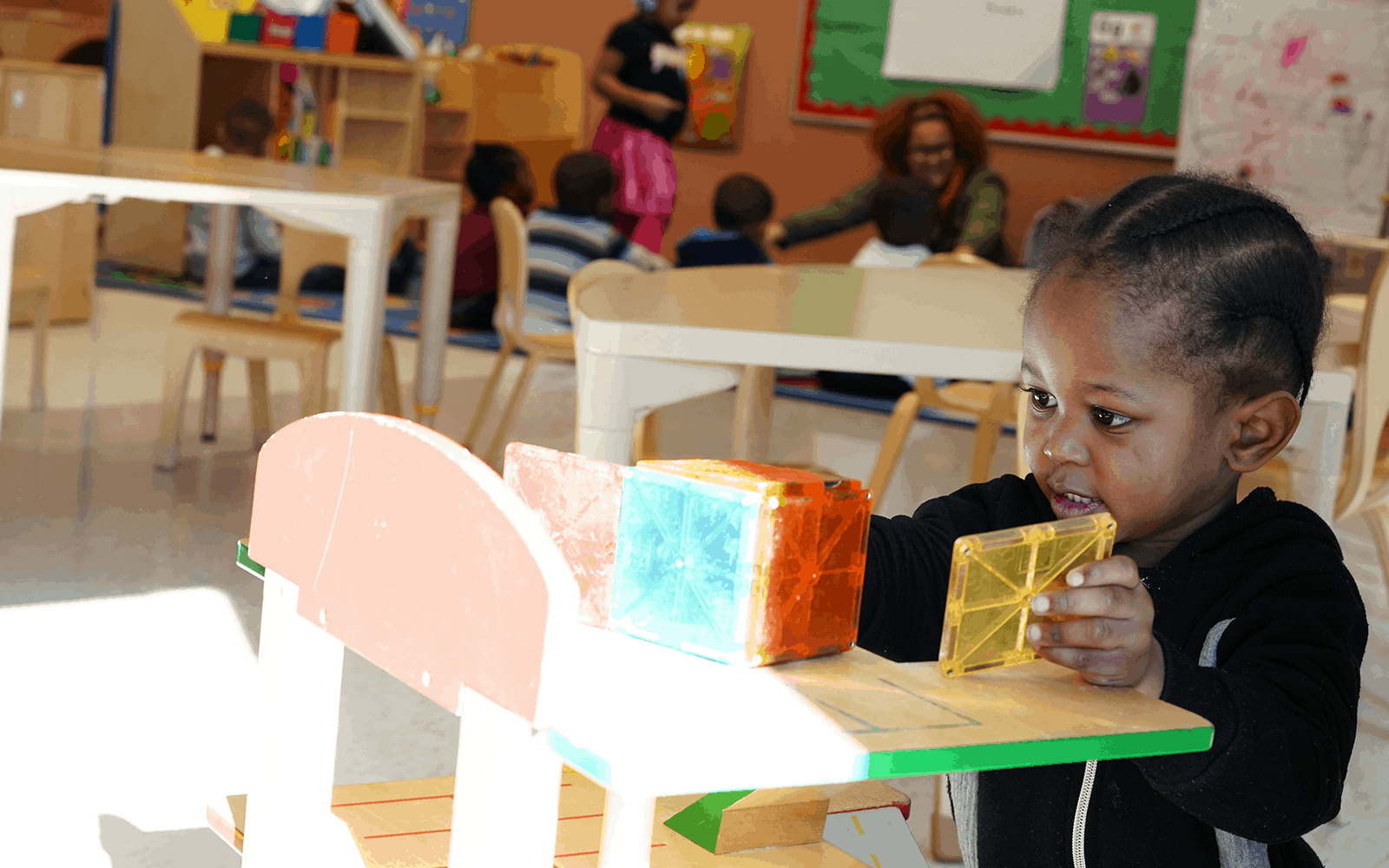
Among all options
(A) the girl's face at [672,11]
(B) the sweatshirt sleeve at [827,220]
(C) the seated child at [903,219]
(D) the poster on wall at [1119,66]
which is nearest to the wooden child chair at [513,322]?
(C) the seated child at [903,219]

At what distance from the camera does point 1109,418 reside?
850 millimetres

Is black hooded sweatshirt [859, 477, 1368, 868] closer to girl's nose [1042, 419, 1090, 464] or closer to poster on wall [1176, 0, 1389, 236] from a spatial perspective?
girl's nose [1042, 419, 1090, 464]

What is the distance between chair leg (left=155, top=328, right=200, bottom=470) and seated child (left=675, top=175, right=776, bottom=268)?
1597 mm

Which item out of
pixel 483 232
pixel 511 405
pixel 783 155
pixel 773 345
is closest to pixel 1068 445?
pixel 773 345

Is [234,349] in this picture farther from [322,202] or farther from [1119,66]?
[1119,66]

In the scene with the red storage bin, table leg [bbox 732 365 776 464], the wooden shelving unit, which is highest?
the red storage bin

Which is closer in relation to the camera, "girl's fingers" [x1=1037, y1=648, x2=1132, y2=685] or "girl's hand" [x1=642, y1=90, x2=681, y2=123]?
"girl's fingers" [x1=1037, y1=648, x2=1132, y2=685]

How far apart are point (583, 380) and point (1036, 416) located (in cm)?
75

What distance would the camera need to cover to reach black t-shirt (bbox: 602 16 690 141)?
552 centimetres

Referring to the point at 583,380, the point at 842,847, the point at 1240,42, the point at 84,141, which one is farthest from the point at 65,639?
the point at 1240,42

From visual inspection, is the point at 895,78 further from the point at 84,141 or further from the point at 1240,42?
the point at 84,141

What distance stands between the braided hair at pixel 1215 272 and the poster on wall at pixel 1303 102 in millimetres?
4810

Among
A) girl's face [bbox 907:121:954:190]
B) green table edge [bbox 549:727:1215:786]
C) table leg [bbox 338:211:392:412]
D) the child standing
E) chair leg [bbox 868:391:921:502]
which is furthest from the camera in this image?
the child standing

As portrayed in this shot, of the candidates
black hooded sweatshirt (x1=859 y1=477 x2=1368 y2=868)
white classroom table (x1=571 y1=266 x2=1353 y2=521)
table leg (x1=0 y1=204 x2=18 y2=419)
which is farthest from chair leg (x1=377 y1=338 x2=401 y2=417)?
black hooded sweatshirt (x1=859 y1=477 x2=1368 y2=868)
